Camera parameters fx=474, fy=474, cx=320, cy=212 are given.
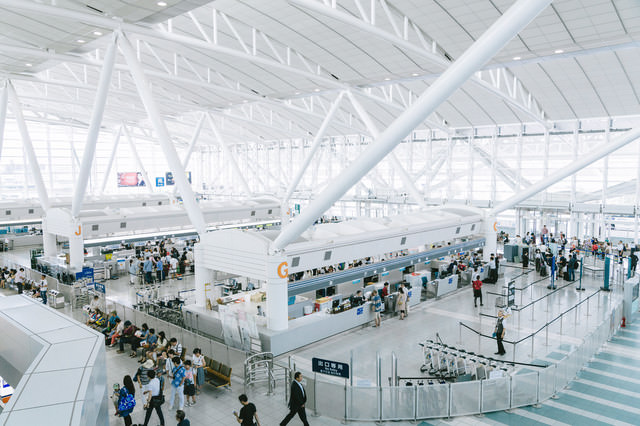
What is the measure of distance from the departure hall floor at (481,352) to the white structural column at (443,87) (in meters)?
3.93

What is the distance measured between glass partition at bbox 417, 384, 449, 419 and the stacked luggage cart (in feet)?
2.41

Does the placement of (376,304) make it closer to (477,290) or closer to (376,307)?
(376,307)

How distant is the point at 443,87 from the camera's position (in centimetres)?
828

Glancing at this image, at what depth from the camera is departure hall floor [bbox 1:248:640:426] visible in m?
8.91

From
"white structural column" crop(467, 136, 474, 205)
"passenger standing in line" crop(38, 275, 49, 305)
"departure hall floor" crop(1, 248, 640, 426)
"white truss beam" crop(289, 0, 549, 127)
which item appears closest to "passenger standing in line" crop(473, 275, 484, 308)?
"departure hall floor" crop(1, 248, 640, 426)

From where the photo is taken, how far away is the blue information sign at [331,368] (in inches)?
336

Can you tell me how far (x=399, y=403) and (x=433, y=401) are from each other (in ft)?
2.12

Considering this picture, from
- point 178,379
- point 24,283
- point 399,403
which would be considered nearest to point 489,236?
point 399,403

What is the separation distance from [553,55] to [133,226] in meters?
18.8

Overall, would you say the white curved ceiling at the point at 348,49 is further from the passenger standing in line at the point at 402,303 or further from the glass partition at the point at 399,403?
the glass partition at the point at 399,403

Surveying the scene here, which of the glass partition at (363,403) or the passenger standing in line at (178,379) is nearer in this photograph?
the glass partition at (363,403)

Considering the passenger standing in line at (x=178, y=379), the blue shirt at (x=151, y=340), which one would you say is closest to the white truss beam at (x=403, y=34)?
the passenger standing in line at (x=178, y=379)

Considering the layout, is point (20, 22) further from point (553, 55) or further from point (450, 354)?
point (553, 55)

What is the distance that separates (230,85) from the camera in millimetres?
25938
